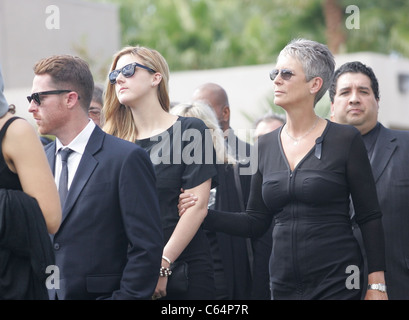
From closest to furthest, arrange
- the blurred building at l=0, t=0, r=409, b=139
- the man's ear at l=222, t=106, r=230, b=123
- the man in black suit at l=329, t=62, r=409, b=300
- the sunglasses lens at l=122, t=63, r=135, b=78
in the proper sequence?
the sunglasses lens at l=122, t=63, r=135, b=78
the man in black suit at l=329, t=62, r=409, b=300
the man's ear at l=222, t=106, r=230, b=123
the blurred building at l=0, t=0, r=409, b=139

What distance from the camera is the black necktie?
420 cm

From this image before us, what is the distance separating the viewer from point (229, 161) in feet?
20.2

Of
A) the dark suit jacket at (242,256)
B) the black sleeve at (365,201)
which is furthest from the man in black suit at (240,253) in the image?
the black sleeve at (365,201)

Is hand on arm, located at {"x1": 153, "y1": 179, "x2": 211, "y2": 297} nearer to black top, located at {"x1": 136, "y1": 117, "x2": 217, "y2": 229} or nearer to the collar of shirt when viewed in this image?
black top, located at {"x1": 136, "y1": 117, "x2": 217, "y2": 229}

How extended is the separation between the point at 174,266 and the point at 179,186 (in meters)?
0.48

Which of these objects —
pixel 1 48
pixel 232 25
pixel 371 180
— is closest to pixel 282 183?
pixel 371 180

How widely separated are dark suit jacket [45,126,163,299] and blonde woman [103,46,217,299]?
63cm

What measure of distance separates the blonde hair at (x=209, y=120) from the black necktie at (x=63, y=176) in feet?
5.89

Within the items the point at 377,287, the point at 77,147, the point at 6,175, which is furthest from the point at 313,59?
the point at 6,175

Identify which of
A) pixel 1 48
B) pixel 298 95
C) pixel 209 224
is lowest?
pixel 209 224

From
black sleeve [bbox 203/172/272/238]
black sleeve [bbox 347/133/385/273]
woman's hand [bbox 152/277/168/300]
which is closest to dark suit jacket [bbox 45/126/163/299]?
woman's hand [bbox 152/277/168/300]

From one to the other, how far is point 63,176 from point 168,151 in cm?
83

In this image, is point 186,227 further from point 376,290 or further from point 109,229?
point 376,290
